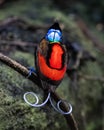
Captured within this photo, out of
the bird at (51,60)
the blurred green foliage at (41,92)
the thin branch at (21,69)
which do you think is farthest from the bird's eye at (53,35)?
the blurred green foliage at (41,92)

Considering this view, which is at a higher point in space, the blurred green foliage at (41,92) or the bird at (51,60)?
the bird at (51,60)

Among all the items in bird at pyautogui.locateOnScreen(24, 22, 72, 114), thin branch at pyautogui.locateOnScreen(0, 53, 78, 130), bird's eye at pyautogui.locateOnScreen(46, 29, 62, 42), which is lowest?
thin branch at pyautogui.locateOnScreen(0, 53, 78, 130)

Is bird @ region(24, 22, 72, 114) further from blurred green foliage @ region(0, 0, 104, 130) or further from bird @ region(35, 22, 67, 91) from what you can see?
blurred green foliage @ region(0, 0, 104, 130)

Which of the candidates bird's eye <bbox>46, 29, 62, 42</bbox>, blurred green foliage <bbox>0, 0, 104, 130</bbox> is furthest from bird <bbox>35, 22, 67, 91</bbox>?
blurred green foliage <bbox>0, 0, 104, 130</bbox>

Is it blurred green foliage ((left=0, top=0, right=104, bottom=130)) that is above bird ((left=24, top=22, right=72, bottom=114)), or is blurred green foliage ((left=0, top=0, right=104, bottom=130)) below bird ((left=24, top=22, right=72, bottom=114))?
below

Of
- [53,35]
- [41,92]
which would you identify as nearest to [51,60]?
[53,35]

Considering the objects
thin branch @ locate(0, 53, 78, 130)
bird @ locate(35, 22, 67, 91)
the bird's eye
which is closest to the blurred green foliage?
thin branch @ locate(0, 53, 78, 130)

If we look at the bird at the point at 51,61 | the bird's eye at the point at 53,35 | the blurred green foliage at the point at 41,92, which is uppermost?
the bird's eye at the point at 53,35

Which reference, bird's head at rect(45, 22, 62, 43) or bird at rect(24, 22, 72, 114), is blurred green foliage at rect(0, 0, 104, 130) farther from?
bird's head at rect(45, 22, 62, 43)

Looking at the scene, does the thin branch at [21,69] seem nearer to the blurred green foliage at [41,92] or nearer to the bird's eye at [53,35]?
the blurred green foliage at [41,92]
